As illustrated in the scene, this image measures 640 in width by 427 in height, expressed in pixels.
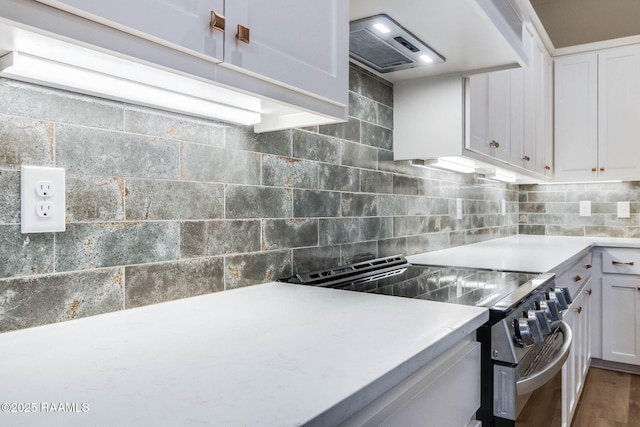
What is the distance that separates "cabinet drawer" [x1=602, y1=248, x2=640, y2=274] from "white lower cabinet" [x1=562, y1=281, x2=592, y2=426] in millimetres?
233

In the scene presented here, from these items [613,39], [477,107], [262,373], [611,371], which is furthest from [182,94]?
[613,39]

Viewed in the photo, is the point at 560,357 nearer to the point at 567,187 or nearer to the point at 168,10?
the point at 168,10

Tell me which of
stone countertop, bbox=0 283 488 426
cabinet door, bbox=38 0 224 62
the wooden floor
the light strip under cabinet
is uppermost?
cabinet door, bbox=38 0 224 62

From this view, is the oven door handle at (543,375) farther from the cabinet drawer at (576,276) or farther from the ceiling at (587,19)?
the ceiling at (587,19)

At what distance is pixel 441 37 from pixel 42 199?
139 cm

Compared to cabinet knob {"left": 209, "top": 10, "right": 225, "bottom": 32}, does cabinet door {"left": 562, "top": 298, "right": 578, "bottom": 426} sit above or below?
below

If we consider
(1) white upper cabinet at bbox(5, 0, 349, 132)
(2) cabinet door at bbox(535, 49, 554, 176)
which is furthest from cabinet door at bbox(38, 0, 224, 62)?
(2) cabinet door at bbox(535, 49, 554, 176)

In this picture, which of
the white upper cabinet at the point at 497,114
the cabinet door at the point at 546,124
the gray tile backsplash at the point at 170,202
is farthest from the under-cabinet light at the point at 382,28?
the cabinet door at the point at 546,124

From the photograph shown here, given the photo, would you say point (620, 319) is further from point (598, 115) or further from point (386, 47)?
point (386, 47)

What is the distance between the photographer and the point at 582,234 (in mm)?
3650

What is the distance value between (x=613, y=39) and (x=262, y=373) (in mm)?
4032

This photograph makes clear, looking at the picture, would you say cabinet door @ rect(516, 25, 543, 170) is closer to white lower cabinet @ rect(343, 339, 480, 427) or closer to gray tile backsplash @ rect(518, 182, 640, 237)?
gray tile backsplash @ rect(518, 182, 640, 237)

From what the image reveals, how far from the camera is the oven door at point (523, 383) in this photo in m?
1.07

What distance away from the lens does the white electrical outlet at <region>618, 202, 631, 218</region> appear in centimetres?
348
